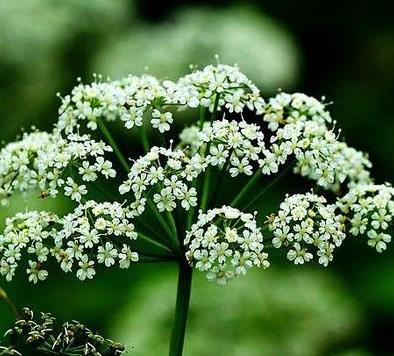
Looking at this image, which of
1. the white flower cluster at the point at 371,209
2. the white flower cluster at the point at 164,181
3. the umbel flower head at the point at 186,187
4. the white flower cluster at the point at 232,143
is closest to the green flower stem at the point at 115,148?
the umbel flower head at the point at 186,187

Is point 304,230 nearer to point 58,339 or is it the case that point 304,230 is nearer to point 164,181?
point 164,181

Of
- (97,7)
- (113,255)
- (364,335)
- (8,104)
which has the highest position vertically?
→ (97,7)

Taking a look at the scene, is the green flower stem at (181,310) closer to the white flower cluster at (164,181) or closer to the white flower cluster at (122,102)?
the white flower cluster at (164,181)

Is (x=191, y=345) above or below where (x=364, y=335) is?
below

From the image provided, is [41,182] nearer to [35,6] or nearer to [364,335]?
[364,335]

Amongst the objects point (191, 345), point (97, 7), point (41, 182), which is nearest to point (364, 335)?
point (191, 345)

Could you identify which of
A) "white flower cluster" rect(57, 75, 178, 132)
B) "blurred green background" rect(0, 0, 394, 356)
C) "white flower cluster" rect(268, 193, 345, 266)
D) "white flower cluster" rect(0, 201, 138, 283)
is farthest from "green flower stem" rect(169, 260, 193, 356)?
"blurred green background" rect(0, 0, 394, 356)
